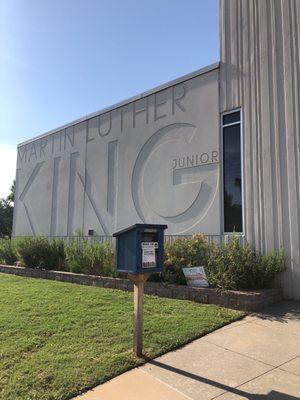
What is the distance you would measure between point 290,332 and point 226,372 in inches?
80.8

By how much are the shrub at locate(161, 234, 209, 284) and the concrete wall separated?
4.30ft

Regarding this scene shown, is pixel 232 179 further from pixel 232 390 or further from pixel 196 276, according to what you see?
pixel 232 390

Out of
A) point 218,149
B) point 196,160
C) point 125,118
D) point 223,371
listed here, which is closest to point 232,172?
point 218,149

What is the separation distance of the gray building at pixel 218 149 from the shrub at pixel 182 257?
3.96 ft

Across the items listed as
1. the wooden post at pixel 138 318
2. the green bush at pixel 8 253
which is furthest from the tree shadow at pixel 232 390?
the green bush at pixel 8 253

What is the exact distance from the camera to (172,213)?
1253 centimetres

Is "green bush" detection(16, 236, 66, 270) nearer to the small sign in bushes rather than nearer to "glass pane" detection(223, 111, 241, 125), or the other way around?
the small sign in bushes

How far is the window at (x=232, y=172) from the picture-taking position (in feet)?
35.1

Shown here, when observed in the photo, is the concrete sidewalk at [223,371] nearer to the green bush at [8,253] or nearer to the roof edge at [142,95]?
the roof edge at [142,95]

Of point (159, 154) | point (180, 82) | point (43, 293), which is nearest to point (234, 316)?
→ point (43, 293)

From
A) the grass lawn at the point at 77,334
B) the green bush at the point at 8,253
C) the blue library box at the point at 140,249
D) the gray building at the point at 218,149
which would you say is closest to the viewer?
the grass lawn at the point at 77,334

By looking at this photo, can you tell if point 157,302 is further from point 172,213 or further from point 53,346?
point 172,213

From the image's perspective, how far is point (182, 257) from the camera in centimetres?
983

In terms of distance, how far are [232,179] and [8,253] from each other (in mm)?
9913
